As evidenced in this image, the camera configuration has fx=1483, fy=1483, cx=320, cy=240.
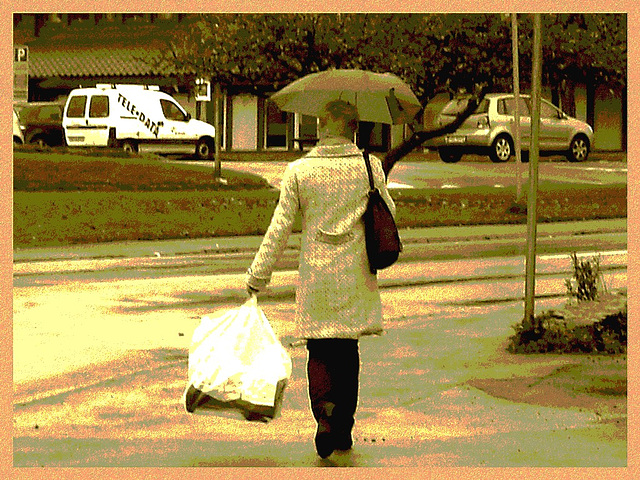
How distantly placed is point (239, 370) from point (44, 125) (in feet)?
95.8

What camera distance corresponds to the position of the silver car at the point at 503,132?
3089 cm

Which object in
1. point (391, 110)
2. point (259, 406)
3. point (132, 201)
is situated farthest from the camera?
point (132, 201)

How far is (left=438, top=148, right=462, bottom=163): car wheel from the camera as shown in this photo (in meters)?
34.3

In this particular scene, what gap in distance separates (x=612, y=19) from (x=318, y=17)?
17.2 feet

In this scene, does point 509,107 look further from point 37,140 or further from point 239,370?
point 239,370

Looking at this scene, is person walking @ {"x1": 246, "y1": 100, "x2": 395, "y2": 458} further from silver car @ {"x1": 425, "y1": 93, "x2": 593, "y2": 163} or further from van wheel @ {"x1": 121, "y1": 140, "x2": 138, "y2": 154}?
van wheel @ {"x1": 121, "y1": 140, "x2": 138, "y2": 154}

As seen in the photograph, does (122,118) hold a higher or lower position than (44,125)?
higher

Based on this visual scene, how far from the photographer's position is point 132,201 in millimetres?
24781

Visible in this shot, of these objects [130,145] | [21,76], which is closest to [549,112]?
[130,145]

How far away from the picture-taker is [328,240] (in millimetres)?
7266

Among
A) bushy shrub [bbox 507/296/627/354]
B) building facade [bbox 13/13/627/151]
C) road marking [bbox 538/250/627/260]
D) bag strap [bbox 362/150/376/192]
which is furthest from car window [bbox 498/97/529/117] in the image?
bag strap [bbox 362/150/376/192]

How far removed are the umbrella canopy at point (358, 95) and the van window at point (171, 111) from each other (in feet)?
86.5

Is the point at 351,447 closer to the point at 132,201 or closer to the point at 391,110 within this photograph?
the point at 391,110

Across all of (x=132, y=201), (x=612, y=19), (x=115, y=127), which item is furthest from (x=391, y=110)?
(x=115, y=127)
